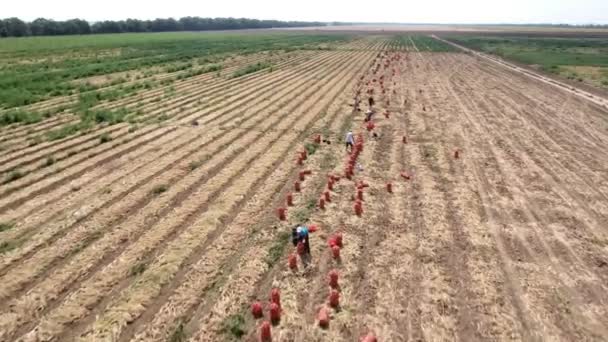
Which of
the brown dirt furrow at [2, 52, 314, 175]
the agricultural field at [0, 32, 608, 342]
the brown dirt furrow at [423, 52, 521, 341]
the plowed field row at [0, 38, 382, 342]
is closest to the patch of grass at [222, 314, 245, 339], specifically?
the agricultural field at [0, 32, 608, 342]

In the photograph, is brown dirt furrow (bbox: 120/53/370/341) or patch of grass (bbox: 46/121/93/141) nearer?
Answer: brown dirt furrow (bbox: 120/53/370/341)

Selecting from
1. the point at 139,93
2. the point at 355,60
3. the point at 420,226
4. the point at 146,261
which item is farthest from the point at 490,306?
the point at 355,60

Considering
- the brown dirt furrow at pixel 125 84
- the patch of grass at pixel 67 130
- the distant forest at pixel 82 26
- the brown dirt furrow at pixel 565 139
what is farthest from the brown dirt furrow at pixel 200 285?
the distant forest at pixel 82 26

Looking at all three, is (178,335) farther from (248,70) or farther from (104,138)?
(248,70)

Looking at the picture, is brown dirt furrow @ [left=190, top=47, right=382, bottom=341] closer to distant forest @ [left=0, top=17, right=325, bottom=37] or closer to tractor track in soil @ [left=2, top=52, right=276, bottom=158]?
tractor track in soil @ [left=2, top=52, right=276, bottom=158]

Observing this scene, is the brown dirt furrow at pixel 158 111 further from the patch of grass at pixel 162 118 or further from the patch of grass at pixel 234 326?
the patch of grass at pixel 234 326

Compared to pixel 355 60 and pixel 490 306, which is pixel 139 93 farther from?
pixel 355 60
